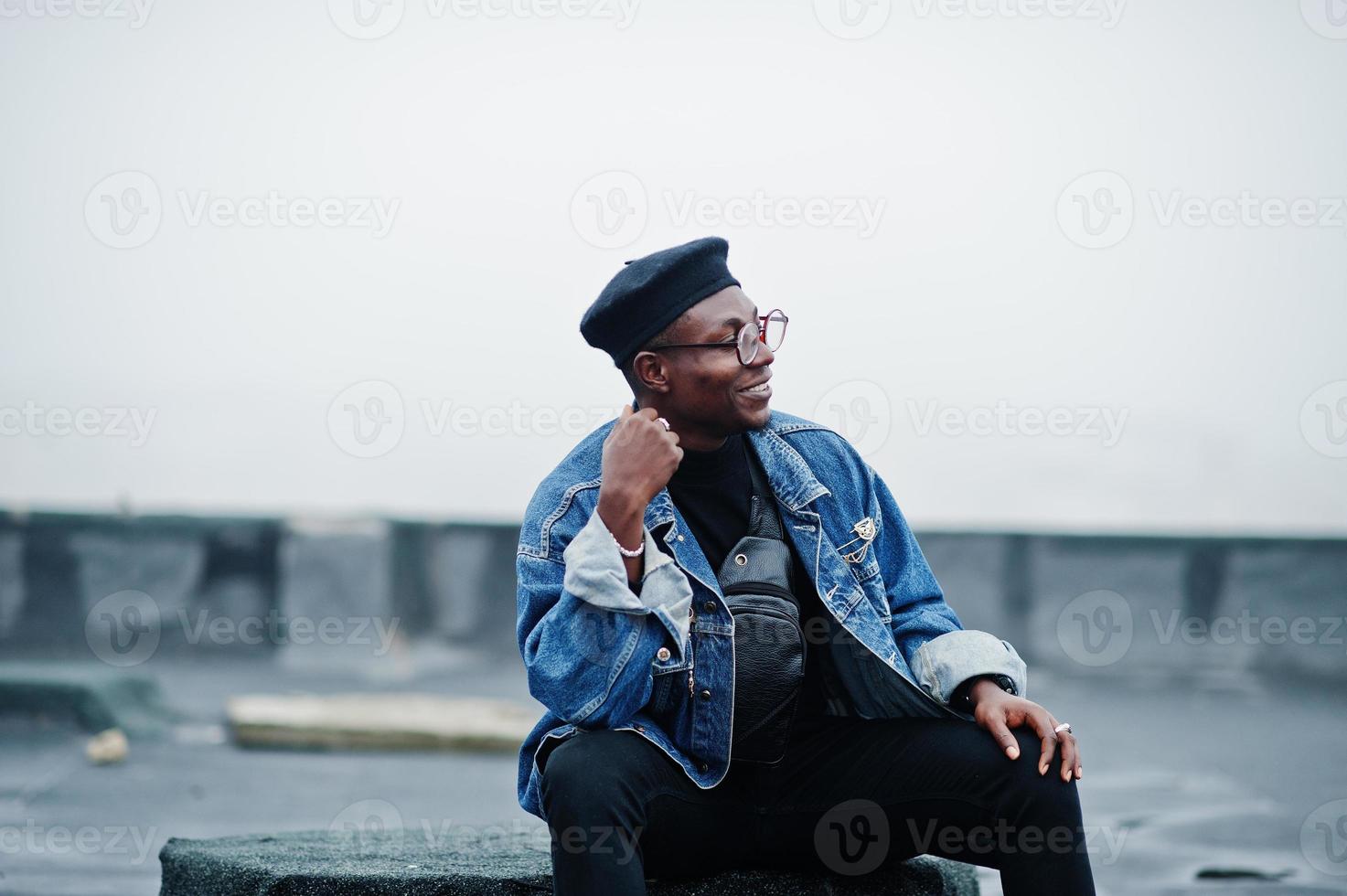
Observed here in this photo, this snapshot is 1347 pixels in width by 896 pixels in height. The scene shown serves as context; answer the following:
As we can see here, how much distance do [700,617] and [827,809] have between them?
1.46 feet

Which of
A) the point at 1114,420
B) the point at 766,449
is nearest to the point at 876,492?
the point at 766,449

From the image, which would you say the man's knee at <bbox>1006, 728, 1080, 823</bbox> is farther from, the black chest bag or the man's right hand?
the man's right hand

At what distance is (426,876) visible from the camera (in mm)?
2752

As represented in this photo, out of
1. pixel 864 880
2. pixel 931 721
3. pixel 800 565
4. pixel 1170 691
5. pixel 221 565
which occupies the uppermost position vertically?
pixel 800 565

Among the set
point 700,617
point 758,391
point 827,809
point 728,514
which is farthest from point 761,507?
point 827,809

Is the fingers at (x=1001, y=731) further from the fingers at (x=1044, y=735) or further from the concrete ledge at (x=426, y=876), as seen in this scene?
the concrete ledge at (x=426, y=876)

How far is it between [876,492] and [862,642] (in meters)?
0.44

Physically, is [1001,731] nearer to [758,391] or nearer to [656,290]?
[758,391]

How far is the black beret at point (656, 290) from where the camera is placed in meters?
2.83

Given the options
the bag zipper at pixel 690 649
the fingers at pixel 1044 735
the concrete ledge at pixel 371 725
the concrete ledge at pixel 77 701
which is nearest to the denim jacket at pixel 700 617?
the bag zipper at pixel 690 649

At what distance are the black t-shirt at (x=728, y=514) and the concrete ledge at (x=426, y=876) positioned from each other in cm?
35

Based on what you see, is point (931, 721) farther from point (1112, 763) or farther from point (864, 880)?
point (1112, 763)

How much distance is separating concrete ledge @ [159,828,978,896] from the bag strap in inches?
27.5

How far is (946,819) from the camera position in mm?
2512
